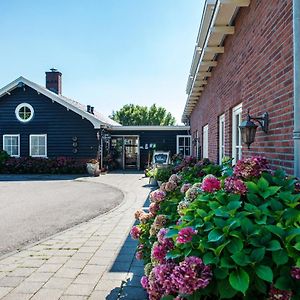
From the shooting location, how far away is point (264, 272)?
1455 millimetres

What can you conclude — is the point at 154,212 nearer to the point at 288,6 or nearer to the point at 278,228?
the point at 278,228

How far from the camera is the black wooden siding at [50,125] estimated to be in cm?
1902

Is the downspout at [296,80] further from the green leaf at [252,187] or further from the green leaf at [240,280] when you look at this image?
the green leaf at [240,280]

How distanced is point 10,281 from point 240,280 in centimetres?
313

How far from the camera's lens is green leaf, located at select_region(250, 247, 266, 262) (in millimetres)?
1489

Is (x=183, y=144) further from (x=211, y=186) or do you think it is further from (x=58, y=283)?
(x=211, y=186)

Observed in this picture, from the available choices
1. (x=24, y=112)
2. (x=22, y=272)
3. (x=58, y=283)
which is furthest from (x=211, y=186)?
(x=24, y=112)

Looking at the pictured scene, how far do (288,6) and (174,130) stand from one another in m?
18.7

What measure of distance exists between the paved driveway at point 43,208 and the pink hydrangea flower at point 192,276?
4094mm

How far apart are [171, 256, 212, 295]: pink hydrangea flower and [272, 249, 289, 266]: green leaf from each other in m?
0.30

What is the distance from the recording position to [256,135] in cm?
394

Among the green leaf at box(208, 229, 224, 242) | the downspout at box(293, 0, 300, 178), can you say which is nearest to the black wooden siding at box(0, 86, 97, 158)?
the downspout at box(293, 0, 300, 178)

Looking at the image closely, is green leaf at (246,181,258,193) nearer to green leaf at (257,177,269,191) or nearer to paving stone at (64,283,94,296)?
green leaf at (257,177,269,191)

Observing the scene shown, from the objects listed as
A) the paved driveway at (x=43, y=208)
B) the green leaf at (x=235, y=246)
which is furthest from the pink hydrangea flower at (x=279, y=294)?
the paved driveway at (x=43, y=208)
